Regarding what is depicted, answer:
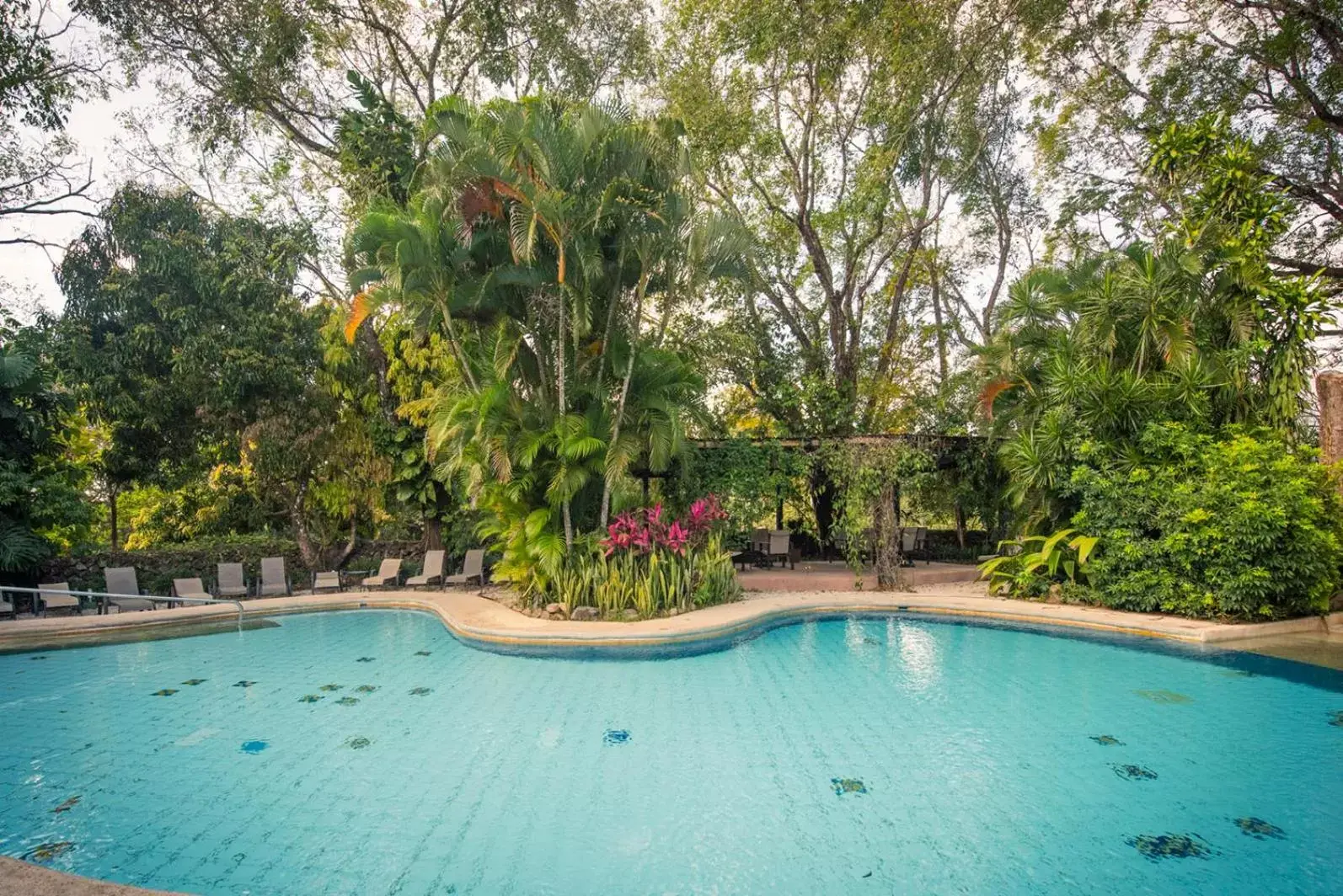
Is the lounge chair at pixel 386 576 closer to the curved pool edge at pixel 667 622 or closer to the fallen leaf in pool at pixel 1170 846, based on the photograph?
the curved pool edge at pixel 667 622

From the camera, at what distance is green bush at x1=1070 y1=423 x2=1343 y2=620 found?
8383 millimetres

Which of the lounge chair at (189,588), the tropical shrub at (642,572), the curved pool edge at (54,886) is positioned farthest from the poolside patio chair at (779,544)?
the curved pool edge at (54,886)

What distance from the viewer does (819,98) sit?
15953mm

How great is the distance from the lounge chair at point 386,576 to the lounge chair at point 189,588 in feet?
8.47

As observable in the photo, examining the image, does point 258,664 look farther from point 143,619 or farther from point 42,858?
point 42,858

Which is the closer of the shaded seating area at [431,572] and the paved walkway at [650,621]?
the paved walkway at [650,621]

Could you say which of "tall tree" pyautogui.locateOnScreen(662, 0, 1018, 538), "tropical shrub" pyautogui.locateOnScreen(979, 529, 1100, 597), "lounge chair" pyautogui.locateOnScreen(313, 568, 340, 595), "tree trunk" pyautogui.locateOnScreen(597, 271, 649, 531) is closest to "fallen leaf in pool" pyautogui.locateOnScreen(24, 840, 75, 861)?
"tree trunk" pyautogui.locateOnScreen(597, 271, 649, 531)

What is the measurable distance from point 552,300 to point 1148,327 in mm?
8532

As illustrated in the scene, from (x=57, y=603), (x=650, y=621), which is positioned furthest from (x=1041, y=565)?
(x=57, y=603)

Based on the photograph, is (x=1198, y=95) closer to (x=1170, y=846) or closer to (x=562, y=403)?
(x=562, y=403)

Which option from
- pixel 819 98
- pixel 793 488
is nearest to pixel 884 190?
pixel 819 98

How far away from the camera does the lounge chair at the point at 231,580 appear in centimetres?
1216

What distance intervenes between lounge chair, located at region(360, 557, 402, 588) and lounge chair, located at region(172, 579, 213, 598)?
258cm

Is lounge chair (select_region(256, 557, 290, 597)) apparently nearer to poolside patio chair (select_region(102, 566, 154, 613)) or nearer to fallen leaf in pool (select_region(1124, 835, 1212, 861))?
poolside patio chair (select_region(102, 566, 154, 613))
